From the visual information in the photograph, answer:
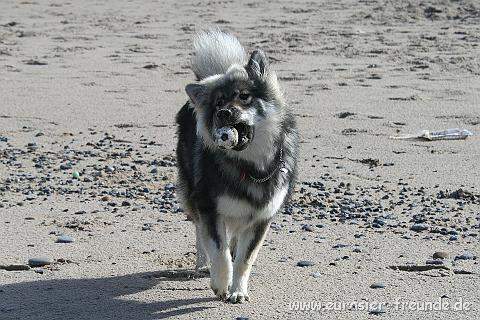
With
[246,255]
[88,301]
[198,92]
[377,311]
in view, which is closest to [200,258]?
[246,255]

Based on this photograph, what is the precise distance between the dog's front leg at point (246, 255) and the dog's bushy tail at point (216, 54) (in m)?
1.06

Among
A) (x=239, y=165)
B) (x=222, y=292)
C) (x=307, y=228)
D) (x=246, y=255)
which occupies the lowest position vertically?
(x=307, y=228)

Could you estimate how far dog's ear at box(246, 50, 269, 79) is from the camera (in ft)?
20.8

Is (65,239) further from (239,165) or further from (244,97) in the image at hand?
(244,97)

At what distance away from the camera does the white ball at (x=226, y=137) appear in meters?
5.99

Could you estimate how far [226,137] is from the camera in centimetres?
599

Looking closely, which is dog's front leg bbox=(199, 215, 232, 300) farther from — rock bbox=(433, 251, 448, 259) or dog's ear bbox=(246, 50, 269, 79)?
rock bbox=(433, 251, 448, 259)

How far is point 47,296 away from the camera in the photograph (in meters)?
6.41

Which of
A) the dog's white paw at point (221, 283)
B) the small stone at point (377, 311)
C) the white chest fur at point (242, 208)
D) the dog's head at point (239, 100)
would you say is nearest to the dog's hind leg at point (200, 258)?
the dog's white paw at point (221, 283)

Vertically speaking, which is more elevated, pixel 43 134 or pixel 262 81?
pixel 262 81

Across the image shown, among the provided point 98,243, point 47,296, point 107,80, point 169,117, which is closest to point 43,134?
point 169,117

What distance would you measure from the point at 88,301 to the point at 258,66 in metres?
1.67

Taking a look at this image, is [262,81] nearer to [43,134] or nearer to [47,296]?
[47,296]

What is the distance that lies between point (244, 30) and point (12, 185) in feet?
27.9
